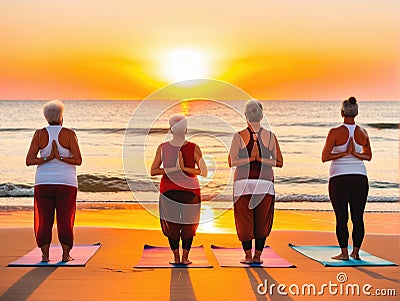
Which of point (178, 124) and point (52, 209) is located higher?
point (178, 124)

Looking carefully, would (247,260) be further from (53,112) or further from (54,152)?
(53,112)

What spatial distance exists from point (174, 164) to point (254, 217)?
2.99ft

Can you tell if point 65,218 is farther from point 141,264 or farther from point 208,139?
point 208,139

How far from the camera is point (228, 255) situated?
7117 mm

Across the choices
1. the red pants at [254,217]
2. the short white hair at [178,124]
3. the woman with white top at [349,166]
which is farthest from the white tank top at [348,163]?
the short white hair at [178,124]

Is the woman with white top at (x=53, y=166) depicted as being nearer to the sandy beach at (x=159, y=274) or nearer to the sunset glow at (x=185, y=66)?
the sandy beach at (x=159, y=274)

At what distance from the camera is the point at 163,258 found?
6.90m

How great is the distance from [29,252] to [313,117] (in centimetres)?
3057

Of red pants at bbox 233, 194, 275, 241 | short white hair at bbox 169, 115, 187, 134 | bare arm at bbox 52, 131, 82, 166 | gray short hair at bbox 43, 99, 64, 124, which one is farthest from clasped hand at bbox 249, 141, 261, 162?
gray short hair at bbox 43, 99, 64, 124

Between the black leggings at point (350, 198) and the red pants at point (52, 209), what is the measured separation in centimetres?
248

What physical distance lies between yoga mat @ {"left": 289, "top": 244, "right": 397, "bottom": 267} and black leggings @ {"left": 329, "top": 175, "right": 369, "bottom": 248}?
0.23m

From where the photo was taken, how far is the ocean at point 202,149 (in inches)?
582
